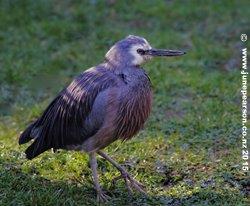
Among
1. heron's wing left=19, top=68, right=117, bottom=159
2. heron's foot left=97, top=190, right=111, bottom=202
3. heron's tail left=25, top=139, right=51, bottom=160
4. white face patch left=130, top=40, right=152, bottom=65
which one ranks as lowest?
heron's foot left=97, top=190, right=111, bottom=202

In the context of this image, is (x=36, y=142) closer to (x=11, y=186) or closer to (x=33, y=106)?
(x=11, y=186)

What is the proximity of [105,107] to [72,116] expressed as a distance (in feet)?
1.27

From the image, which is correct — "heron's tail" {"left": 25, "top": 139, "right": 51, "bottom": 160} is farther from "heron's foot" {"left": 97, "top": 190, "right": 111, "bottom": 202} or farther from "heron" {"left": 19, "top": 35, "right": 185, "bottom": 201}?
"heron's foot" {"left": 97, "top": 190, "right": 111, "bottom": 202}

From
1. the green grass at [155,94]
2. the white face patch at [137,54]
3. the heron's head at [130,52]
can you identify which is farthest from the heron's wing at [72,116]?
the green grass at [155,94]

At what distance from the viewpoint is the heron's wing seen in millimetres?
5270

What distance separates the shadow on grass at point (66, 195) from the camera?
5.11 metres

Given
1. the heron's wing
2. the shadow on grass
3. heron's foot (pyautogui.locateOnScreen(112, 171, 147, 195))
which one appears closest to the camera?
the shadow on grass

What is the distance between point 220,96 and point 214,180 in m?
2.12

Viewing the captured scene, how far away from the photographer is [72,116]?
542 centimetres

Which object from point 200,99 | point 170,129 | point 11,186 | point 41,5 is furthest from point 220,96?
point 41,5

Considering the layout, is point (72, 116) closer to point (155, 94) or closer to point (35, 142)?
point (35, 142)

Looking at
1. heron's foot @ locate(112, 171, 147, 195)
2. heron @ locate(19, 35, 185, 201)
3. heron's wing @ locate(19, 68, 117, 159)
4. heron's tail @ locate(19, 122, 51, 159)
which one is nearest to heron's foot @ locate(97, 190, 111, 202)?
heron @ locate(19, 35, 185, 201)

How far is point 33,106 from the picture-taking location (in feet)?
24.4

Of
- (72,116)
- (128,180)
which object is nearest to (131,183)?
(128,180)
